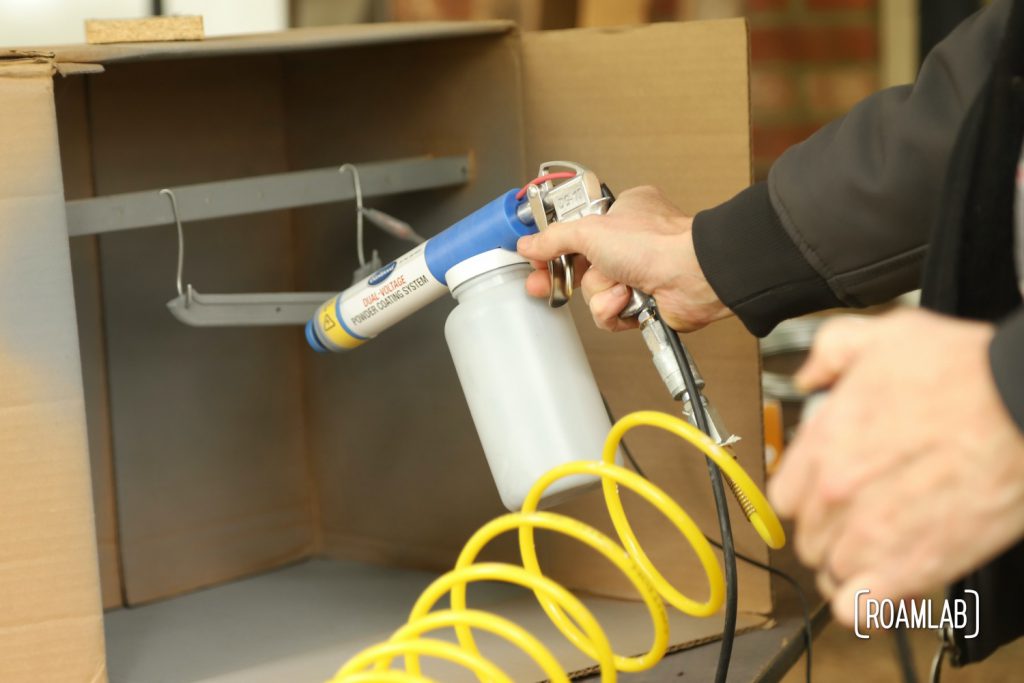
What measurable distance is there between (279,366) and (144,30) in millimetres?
434

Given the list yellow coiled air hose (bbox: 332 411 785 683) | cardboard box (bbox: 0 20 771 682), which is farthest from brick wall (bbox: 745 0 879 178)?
yellow coiled air hose (bbox: 332 411 785 683)

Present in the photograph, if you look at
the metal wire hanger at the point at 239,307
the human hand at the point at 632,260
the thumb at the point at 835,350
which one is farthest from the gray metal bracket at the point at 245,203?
the thumb at the point at 835,350

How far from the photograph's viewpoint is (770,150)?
96.9 inches

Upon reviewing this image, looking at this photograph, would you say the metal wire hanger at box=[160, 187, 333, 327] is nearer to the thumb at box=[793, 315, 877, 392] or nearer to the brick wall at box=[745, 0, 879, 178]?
the thumb at box=[793, 315, 877, 392]

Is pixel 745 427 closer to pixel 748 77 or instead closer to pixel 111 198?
pixel 748 77

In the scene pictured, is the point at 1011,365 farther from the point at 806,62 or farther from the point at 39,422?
the point at 806,62

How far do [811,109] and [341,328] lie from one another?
186 cm

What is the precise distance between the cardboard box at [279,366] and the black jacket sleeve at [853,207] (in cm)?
12

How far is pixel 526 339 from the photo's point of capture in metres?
0.70

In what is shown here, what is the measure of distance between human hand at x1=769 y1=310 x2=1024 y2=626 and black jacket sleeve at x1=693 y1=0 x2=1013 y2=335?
235 millimetres

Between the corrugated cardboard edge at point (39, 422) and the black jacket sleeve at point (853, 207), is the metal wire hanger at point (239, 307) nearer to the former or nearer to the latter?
the corrugated cardboard edge at point (39, 422)

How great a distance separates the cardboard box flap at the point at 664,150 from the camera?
819 mm

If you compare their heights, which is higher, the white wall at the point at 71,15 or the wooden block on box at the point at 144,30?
the white wall at the point at 71,15

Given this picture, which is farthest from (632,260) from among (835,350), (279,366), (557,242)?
(279,366)
